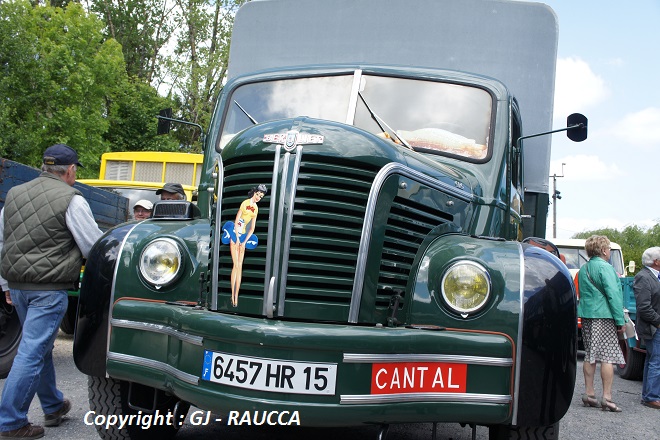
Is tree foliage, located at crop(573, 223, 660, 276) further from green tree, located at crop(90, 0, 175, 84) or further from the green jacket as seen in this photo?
the green jacket

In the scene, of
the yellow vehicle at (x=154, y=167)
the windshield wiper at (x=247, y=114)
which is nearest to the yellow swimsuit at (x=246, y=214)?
the windshield wiper at (x=247, y=114)

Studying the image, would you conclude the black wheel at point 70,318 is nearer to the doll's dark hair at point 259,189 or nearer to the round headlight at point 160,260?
the round headlight at point 160,260

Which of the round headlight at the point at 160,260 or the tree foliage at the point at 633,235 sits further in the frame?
the tree foliage at the point at 633,235

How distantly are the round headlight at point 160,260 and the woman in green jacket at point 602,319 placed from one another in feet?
15.8

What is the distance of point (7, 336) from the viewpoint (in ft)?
20.6

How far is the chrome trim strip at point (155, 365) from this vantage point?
307cm

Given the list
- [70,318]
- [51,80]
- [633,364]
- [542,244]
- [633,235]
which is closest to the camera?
[542,244]

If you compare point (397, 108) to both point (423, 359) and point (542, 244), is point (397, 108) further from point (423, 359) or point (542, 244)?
point (423, 359)

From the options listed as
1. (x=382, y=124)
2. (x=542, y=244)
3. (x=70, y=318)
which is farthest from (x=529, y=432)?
(x=70, y=318)

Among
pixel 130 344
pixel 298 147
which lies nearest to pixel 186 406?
pixel 130 344

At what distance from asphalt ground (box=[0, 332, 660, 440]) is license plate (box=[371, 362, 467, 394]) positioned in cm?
80

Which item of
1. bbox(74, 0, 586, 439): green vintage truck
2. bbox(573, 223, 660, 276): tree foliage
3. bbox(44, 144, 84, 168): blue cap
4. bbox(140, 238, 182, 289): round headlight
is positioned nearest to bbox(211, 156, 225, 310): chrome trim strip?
bbox(74, 0, 586, 439): green vintage truck

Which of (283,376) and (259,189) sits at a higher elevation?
(259,189)

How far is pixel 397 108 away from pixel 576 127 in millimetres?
1550
